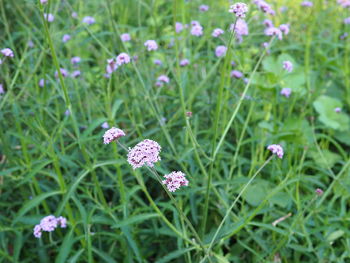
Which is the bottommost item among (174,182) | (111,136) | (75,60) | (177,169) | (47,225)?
(177,169)

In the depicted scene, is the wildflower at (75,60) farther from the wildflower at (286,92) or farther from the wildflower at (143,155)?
the wildflower at (143,155)

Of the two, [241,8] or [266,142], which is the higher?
[241,8]

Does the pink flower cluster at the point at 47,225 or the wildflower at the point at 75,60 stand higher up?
the wildflower at the point at 75,60

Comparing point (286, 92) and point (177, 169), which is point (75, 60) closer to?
point (177, 169)

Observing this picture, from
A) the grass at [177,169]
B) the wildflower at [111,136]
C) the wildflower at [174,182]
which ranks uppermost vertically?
the wildflower at [111,136]

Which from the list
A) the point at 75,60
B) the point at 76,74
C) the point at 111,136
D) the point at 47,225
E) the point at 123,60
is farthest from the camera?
the point at 75,60

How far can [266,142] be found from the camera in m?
2.74

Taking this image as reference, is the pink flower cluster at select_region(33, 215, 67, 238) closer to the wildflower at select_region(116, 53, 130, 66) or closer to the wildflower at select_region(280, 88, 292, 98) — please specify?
the wildflower at select_region(116, 53, 130, 66)

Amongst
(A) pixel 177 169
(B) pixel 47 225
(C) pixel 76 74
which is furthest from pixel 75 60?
(B) pixel 47 225

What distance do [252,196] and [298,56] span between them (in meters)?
1.84

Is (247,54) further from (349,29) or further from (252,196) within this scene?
(252,196)

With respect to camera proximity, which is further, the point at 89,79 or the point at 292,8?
the point at 292,8

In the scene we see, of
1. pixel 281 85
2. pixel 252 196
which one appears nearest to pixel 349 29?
pixel 281 85

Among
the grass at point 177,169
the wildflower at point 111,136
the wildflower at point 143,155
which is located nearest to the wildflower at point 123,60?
the grass at point 177,169
